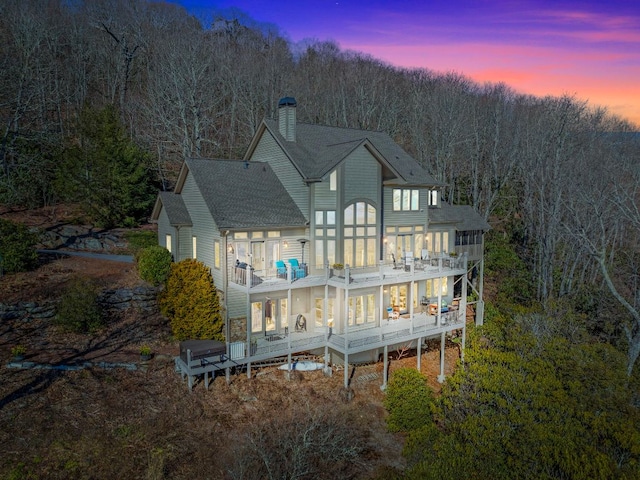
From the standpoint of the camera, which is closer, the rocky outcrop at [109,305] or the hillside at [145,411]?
the hillside at [145,411]

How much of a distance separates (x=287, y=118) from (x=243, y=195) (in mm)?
5489

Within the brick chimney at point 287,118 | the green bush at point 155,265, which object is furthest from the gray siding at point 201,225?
the brick chimney at point 287,118

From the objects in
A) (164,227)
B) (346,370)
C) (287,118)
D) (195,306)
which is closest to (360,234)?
(346,370)

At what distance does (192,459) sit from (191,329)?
6.98 m

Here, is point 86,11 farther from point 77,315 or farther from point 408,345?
point 408,345

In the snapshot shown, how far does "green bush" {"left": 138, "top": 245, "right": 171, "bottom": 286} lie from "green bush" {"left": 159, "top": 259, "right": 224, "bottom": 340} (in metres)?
2.35

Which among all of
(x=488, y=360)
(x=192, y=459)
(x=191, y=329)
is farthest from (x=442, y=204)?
(x=192, y=459)

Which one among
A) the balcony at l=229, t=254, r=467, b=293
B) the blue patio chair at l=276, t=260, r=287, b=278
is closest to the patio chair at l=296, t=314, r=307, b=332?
the balcony at l=229, t=254, r=467, b=293

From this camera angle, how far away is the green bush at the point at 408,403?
17422mm

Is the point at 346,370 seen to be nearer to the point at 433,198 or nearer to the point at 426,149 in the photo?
the point at 433,198

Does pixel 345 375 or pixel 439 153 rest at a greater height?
pixel 439 153

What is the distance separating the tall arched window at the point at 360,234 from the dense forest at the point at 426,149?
764cm

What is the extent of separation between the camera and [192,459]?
46.9 feet

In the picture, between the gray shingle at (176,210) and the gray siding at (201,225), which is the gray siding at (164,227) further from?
the gray siding at (201,225)
